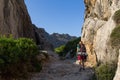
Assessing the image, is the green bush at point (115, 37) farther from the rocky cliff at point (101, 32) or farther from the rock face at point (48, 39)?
the rock face at point (48, 39)

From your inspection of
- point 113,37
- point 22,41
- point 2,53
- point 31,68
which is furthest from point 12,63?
point 113,37

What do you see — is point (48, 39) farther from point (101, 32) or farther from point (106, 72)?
point (106, 72)

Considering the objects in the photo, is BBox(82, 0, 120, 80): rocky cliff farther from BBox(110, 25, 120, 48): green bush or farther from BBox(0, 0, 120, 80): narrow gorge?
BBox(110, 25, 120, 48): green bush

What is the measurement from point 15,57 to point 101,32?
5.92 meters

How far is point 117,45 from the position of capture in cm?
1608

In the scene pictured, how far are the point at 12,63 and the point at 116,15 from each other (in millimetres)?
6382

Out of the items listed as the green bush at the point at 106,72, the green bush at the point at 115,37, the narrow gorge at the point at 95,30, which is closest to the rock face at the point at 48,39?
the narrow gorge at the point at 95,30

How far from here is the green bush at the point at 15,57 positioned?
17297 mm

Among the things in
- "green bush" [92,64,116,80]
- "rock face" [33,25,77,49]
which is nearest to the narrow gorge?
"green bush" [92,64,116,80]

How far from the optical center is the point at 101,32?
67.1ft

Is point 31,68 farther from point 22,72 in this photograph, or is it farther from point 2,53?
point 2,53

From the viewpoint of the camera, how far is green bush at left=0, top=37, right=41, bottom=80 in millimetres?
17297

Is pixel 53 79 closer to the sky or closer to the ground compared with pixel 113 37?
closer to the ground

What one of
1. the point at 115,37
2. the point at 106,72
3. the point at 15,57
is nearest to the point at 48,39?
the point at 15,57
